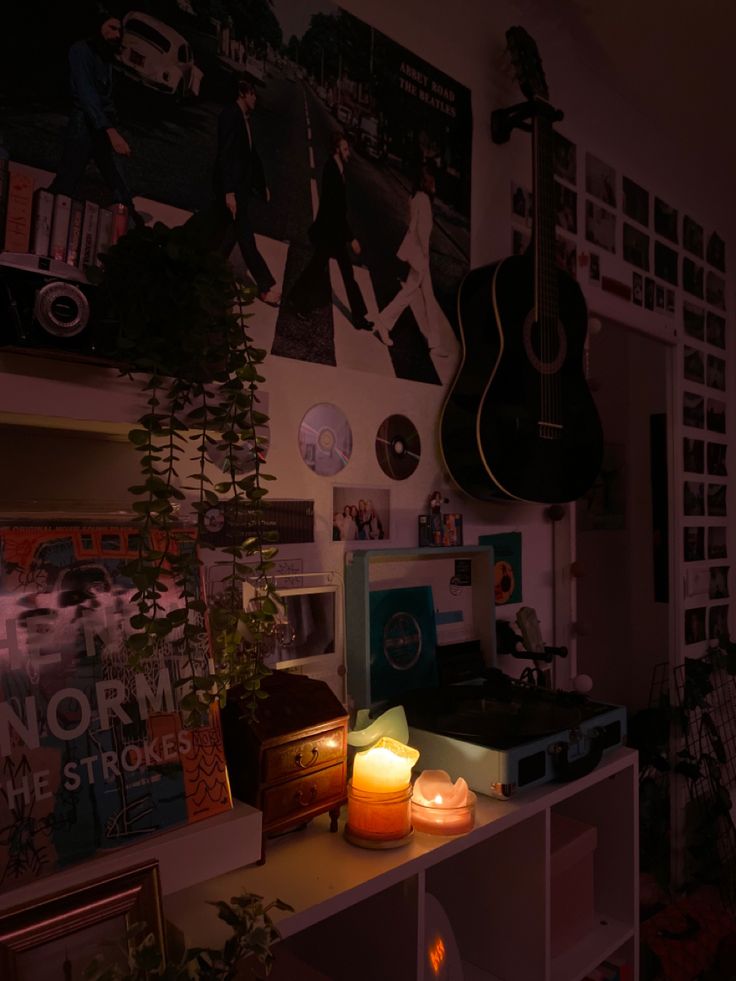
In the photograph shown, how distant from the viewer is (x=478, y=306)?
1.64m

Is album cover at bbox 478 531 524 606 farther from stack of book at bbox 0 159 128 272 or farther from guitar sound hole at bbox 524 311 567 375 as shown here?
stack of book at bbox 0 159 128 272

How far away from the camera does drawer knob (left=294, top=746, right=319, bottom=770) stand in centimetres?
105

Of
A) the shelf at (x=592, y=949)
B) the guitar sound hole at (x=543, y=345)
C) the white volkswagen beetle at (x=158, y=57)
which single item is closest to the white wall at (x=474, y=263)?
the guitar sound hole at (x=543, y=345)

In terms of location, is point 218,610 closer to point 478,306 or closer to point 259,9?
point 478,306

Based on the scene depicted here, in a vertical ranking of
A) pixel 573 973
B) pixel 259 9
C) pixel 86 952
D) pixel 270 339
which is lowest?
pixel 573 973

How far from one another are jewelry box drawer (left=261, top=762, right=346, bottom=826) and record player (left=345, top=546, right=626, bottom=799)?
0.25m

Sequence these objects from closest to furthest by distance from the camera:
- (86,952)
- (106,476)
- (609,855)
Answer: (86,952) < (106,476) < (609,855)

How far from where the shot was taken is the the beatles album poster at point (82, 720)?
75 cm

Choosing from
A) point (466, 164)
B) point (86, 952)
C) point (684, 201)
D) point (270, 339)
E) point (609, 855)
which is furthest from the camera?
point (684, 201)

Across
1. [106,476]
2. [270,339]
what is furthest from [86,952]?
[270,339]

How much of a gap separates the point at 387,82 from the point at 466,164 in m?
0.29

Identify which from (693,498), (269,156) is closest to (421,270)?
(269,156)

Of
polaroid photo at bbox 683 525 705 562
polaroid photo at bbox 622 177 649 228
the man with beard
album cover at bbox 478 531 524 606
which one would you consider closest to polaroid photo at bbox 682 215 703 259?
polaroid photo at bbox 622 177 649 228

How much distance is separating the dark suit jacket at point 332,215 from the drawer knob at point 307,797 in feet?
3.24
